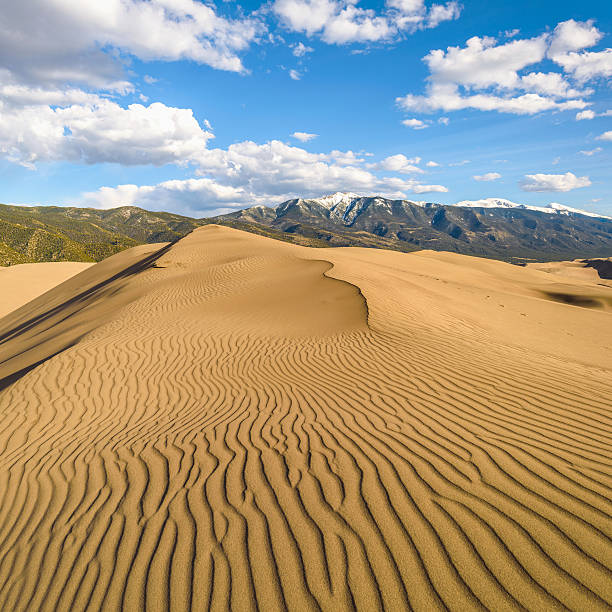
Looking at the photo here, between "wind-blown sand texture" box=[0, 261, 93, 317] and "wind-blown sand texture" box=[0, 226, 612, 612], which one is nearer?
"wind-blown sand texture" box=[0, 226, 612, 612]

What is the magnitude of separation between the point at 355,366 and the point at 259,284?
9.18 metres

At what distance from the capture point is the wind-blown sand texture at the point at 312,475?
237cm

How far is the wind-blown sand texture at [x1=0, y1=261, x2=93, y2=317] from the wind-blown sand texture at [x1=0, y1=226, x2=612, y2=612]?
29975 millimetres

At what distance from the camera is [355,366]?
273 inches

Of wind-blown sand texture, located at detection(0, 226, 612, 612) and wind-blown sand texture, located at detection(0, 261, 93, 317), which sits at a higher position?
wind-blown sand texture, located at detection(0, 226, 612, 612)

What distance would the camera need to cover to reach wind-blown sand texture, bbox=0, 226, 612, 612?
93.3 inches

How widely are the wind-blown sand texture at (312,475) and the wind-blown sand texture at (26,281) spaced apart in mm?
29975

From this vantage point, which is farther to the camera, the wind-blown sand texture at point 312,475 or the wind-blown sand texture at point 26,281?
the wind-blown sand texture at point 26,281

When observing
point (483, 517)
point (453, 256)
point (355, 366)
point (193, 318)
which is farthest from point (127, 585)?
point (453, 256)

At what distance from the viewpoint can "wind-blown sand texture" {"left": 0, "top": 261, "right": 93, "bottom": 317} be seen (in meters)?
32.0

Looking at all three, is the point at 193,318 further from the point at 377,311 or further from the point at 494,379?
the point at 494,379

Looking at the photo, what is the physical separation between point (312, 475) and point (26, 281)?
150ft

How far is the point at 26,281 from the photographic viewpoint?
37.7m

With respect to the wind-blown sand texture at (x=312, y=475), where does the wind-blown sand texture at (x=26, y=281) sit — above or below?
below
